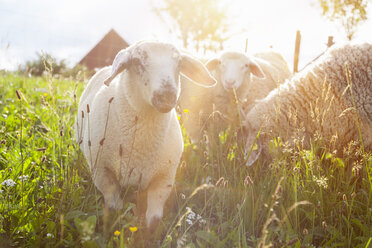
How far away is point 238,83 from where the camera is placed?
484 cm

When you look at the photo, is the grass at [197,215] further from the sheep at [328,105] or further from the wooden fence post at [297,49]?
the wooden fence post at [297,49]

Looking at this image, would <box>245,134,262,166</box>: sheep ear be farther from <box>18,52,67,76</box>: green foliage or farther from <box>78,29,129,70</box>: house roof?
<box>78,29,129,70</box>: house roof

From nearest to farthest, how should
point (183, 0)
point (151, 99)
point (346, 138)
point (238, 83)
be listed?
point (151, 99)
point (346, 138)
point (238, 83)
point (183, 0)

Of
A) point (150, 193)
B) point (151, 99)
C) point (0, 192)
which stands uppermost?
point (151, 99)

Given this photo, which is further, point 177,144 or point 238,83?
point 238,83

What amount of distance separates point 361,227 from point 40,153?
256cm

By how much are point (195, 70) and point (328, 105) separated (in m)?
1.69

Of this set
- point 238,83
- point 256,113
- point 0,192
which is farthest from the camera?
point 238,83

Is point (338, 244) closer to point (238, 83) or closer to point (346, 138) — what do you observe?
point (346, 138)

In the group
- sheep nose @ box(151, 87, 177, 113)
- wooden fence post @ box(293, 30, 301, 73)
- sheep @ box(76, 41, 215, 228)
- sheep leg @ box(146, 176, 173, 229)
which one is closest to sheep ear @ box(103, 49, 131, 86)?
sheep @ box(76, 41, 215, 228)

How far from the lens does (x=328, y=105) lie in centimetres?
334

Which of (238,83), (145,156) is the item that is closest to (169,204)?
(145,156)

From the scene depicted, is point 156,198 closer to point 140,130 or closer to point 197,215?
point 197,215

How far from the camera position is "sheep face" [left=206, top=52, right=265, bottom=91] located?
191 inches
